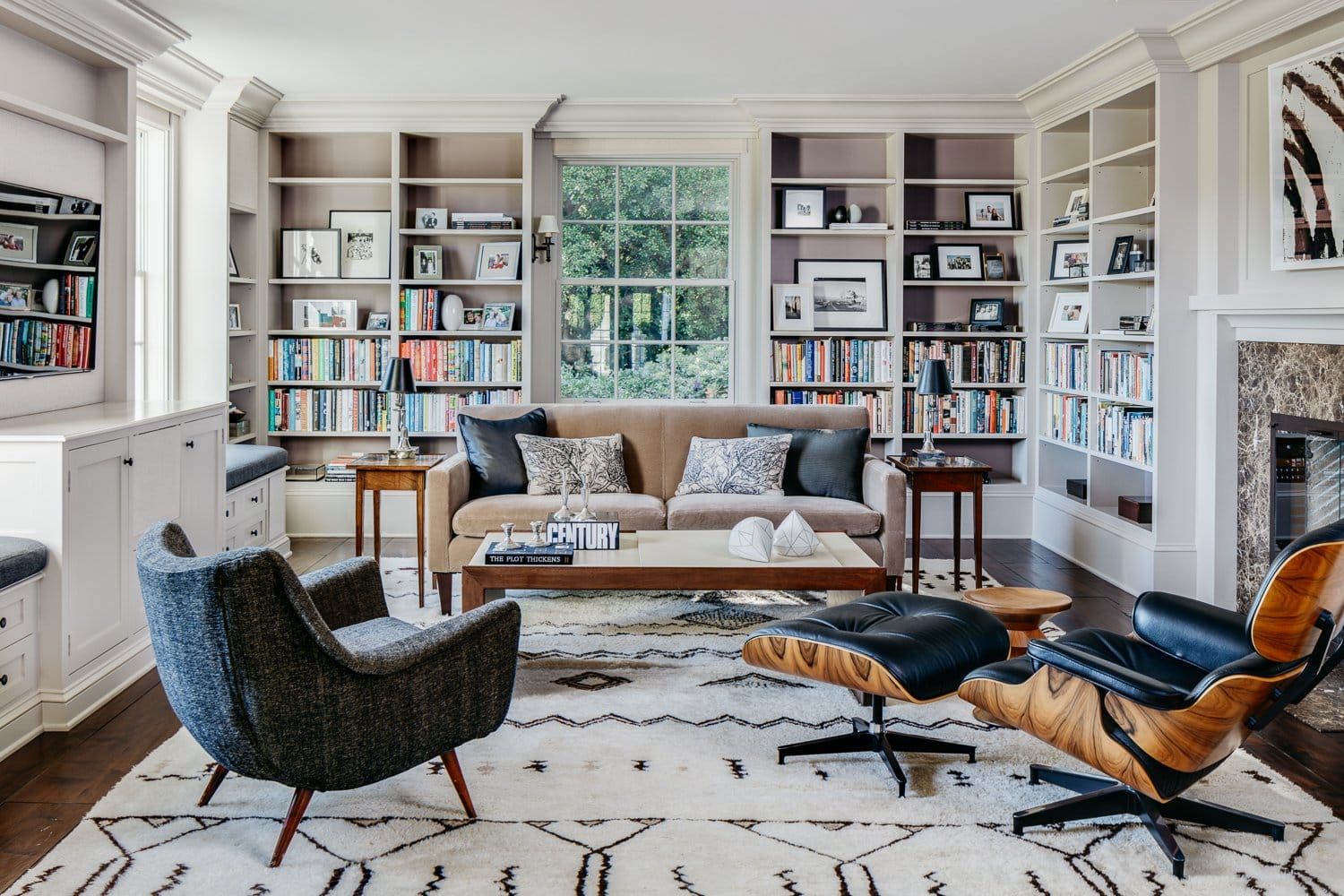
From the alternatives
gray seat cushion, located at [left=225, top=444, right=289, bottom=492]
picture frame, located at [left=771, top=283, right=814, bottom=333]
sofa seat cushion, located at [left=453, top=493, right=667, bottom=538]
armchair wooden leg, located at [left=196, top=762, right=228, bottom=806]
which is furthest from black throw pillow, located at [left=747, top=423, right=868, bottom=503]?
armchair wooden leg, located at [left=196, top=762, right=228, bottom=806]

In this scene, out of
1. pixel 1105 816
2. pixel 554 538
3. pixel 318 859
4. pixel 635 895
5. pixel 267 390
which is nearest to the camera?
pixel 635 895

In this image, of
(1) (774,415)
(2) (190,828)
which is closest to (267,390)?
(1) (774,415)

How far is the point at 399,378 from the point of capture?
18.9 feet

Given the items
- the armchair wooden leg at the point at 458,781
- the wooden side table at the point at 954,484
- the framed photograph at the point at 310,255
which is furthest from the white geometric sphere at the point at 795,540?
the framed photograph at the point at 310,255

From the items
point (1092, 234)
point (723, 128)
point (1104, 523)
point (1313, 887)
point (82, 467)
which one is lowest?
point (1313, 887)

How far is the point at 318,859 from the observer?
2.63 m

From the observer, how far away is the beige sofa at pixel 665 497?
502 cm

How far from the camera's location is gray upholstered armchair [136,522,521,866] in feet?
8.02

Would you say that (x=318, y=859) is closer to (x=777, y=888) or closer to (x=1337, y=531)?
(x=777, y=888)

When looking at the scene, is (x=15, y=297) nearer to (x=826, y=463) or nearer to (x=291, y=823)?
(x=291, y=823)

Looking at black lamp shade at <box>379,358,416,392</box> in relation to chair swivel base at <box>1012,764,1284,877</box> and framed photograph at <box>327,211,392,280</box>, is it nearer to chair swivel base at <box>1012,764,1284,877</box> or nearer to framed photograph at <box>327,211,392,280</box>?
framed photograph at <box>327,211,392,280</box>

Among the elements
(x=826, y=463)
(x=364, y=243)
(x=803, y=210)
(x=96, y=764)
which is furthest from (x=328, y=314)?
(x=96, y=764)

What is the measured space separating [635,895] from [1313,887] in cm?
148

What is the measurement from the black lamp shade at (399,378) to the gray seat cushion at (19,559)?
2380mm
